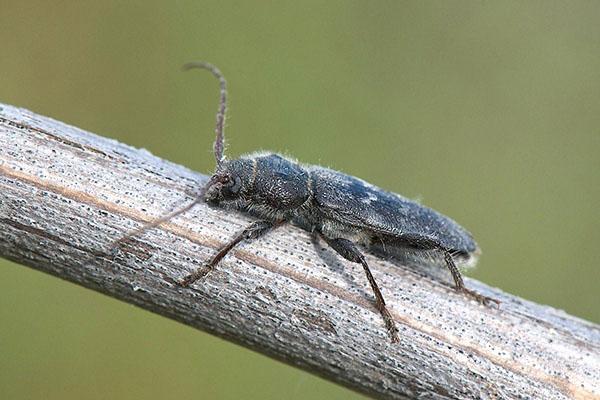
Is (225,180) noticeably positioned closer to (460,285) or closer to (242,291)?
(242,291)

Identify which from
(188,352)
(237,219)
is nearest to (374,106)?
(188,352)

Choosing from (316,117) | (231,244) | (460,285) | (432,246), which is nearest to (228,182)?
(231,244)

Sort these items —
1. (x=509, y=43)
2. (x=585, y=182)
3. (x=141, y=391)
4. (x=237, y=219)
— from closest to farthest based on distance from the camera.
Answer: (x=237, y=219) → (x=141, y=391) → (x=585, y=182) → (x=509, y=43)

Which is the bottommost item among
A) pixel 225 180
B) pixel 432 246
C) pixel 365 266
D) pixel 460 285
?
pixel 365 266

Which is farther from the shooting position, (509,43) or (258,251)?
(509,43)

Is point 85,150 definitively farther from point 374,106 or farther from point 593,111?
point 593,111

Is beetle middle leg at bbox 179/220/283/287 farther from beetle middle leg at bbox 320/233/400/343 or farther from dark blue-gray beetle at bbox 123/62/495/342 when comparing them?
beetle middle leg at bbox 320/233/400/343

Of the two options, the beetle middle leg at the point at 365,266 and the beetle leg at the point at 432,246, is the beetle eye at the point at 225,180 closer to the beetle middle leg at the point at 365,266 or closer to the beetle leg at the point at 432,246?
the beetle middle leg at the point at 365,266
